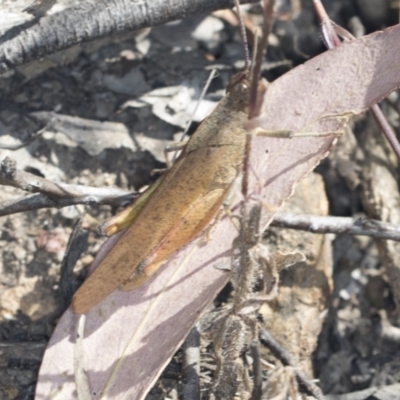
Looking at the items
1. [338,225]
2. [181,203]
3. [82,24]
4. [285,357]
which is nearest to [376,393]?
[285,357]

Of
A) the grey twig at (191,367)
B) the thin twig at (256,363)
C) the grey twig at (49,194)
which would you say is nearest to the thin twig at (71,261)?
the grey twig at (49,194)

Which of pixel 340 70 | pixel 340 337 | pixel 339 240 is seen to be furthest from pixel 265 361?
pixel 340 70

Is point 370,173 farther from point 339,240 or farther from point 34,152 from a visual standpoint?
point 34,152

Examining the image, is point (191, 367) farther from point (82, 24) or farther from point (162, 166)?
point (82, 24)

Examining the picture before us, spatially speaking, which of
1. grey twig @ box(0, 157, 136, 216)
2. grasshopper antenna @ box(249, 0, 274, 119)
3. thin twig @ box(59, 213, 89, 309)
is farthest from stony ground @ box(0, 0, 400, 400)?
grasshopper antenna @ box(249, 0, 274, 119)

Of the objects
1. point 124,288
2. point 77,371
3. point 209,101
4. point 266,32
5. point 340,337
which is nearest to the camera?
point 266,32
